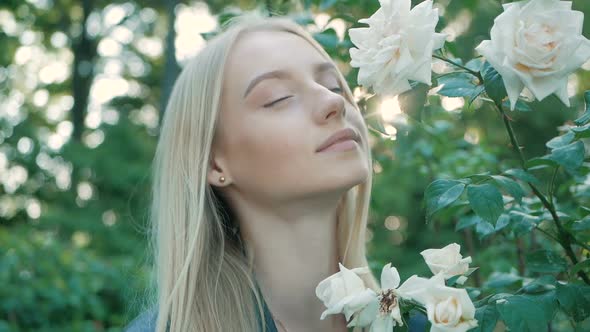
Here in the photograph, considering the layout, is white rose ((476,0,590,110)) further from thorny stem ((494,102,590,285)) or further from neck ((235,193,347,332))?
neck ((235,193,347,332))

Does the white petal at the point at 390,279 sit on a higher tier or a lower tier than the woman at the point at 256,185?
higher

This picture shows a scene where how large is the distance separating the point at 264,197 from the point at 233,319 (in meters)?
0.34

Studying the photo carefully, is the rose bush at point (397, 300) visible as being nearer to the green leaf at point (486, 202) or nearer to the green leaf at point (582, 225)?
the green leaf at point (486, 202)

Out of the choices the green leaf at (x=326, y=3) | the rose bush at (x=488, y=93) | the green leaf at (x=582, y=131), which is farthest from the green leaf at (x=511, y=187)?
the green leaf at (x=326, y=3)

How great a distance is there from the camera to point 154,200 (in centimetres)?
227

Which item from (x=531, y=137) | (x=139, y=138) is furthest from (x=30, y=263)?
(x=531, y=137)

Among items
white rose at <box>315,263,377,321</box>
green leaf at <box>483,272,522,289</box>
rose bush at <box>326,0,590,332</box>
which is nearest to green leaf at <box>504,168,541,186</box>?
rose bush at <box>326,0,590,332</box>

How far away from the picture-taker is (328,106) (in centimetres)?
176

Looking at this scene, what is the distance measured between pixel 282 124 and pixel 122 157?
8243 millimetres

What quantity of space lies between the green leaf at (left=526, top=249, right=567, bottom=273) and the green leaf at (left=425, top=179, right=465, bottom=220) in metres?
0.30

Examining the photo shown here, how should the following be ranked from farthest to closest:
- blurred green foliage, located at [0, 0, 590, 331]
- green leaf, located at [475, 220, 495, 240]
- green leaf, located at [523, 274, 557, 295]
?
blurred green foliage, located at [0, 0, 590, 331]
green leaf, located at [475, 220, 495, 240]
green leaf, located at [523, 274, 557, 295]

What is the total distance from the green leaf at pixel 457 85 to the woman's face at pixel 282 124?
487 millimetres

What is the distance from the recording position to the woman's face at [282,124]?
176 centimetres

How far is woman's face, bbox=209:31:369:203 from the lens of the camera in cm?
176
